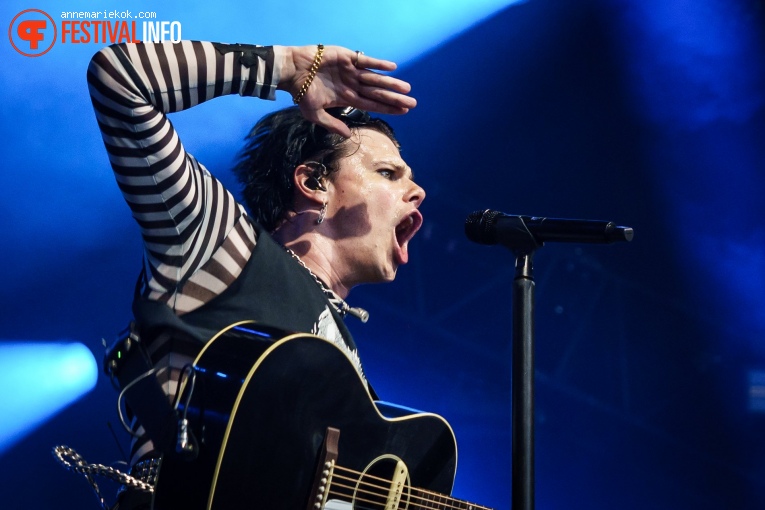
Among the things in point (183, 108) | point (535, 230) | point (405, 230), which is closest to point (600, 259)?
point (405, 230)

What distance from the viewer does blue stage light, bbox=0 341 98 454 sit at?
2.58m

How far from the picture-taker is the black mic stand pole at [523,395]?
1.98 m

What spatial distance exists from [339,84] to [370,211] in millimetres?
591

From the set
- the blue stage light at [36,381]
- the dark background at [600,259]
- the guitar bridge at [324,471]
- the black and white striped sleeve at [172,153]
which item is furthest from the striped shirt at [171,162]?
the dark background at [600,259]

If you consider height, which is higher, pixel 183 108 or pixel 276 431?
pixel 183 108

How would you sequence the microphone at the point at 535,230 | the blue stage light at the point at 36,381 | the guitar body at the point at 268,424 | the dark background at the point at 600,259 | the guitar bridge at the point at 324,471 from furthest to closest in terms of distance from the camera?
1. the dark background at the point at 600,259
2. the blue stage light at the point at 36,381
3. the microphone at the point at 535,230
4. the guitar bridge at the point at 324,471
5. the guitar body at the point at 268,424

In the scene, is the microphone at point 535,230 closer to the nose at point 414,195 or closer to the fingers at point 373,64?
the nose at point 414,195

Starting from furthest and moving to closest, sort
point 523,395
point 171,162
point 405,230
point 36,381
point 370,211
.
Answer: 1. point 36,381
2. point 405,230
3. point 370,211
4. point 523,395
5. point 171,162

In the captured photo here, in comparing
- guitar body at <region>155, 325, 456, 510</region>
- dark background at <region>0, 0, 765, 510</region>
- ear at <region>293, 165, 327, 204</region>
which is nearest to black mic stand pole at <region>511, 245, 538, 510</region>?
guitar body at <region>155, 325, 456, 510</region>

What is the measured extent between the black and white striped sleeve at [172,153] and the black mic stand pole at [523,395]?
0.65m

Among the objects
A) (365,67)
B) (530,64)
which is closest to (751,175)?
(530,64)

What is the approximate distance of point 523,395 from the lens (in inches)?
78.9

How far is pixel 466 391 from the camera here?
11.6 ft

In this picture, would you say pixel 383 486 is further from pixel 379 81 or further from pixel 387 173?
pixel 387 173
